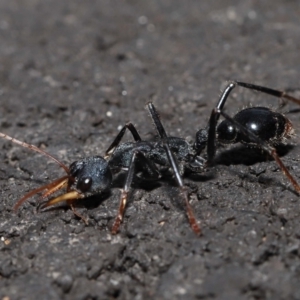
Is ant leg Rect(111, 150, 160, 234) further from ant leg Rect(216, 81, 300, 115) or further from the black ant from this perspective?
ant leg Rect(216, 81, 300, 115)

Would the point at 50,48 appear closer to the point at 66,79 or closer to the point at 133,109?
the point at 66,79

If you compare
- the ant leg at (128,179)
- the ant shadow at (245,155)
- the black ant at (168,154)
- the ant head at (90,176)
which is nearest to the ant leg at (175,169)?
the black ant at (168,154)

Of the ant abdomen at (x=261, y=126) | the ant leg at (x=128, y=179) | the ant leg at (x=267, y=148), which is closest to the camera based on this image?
the ant leg at (x=128, y=179)

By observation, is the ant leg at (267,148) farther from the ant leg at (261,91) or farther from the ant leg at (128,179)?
the ant leg at (128,179)

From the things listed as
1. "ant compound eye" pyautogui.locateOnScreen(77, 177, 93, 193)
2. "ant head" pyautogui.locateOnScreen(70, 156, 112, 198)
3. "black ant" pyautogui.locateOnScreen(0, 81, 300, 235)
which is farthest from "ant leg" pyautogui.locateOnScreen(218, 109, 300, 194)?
"ant compound eye" pyautogui.locateOnScreen(77, 177, 93, 193)

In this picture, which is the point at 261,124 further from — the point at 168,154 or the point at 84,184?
the point at 84,184

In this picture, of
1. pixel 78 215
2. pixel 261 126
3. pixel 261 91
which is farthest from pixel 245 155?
pixel 78 215

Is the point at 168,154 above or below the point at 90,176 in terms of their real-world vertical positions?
above
